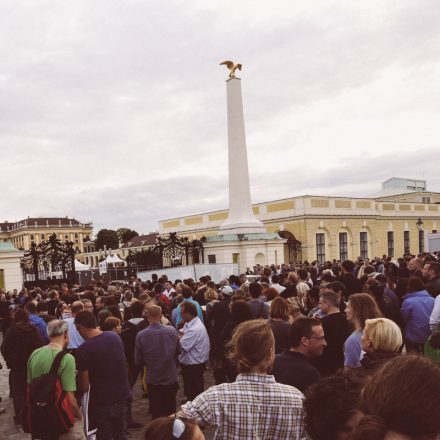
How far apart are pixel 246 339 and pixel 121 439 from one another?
2998 mm

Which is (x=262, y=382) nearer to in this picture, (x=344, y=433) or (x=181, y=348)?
(x=344, y=433)

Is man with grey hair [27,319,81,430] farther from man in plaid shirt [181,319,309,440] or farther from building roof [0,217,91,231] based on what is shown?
building roof [0,217,91,231]

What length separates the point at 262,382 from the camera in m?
2.89

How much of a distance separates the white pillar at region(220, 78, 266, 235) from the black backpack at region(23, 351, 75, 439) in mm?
19844

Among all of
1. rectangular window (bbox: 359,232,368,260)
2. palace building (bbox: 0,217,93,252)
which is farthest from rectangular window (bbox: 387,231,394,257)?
palace building (bbox: 0,217,93,252)

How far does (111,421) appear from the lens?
203 inches

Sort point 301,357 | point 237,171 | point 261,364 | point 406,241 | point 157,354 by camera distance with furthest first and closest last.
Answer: point 406,241 < point 237,171 < point 157,354 < point 301,357 < point 261,364

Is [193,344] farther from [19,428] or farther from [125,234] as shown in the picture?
[125,234]

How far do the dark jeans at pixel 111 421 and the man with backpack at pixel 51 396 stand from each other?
0.50 meters

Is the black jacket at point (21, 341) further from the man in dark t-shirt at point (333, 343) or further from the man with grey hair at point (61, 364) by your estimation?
the man in dark t-shirt at point (333, 343)

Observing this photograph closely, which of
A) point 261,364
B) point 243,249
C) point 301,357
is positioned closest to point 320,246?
point 243,249

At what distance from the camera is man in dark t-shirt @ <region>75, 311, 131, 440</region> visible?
16.3 feet

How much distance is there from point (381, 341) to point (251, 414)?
147 centimetres

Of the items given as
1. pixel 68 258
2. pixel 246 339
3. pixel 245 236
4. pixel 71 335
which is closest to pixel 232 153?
pixel 245 236
